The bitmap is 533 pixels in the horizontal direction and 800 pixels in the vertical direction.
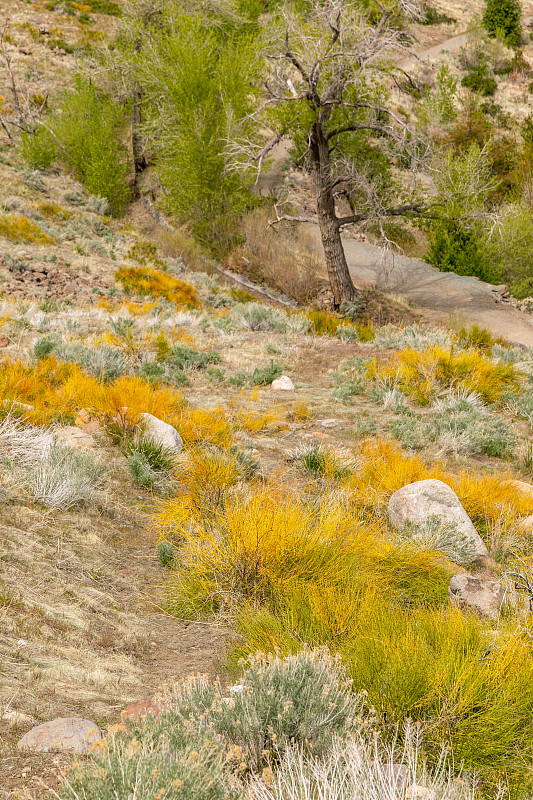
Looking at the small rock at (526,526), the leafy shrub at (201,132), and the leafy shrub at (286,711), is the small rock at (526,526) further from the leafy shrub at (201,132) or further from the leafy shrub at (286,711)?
the leafy shrub at (201,132)

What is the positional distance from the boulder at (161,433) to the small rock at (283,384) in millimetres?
2556

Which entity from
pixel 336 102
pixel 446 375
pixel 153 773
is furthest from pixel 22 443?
pixel 336 102

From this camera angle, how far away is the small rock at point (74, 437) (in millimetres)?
4367

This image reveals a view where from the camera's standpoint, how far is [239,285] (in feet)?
56.4

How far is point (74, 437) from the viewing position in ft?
14.8

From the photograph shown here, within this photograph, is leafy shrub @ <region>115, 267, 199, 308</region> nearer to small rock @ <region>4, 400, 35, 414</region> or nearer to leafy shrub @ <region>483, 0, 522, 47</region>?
small rock @ <region>4, 400, 35, 414</region>

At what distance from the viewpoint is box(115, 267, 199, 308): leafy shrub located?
12305mm

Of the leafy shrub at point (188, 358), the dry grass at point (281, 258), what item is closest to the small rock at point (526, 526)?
the leafy shrub at point (188, 358)

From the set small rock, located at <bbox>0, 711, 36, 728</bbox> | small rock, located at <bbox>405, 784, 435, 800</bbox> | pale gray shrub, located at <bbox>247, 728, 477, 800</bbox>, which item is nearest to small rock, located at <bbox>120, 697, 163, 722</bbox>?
small rock, located at <bbox>0, 711, 36, 728</bbox>

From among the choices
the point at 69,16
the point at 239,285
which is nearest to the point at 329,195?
the point at 239,285

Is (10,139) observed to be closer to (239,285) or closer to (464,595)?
(239,285)

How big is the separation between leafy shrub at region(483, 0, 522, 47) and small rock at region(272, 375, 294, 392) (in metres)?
42.1

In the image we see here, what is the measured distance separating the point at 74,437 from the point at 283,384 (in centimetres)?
321

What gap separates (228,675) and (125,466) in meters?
2.22
